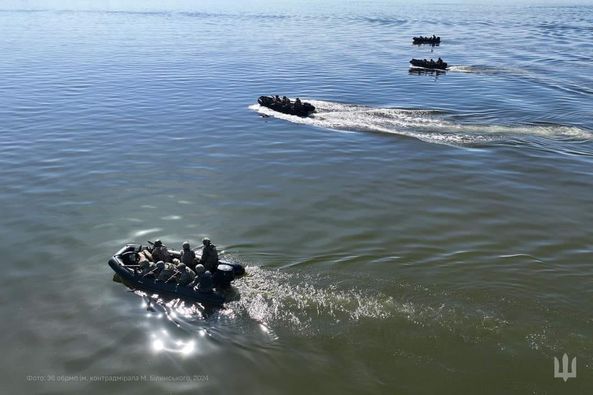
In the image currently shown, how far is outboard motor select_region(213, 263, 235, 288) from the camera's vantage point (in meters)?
19.1

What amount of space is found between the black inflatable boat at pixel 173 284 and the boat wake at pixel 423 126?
20.8 meters

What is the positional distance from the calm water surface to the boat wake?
0.80 feet

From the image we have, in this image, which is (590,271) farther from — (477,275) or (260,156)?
(260,156)

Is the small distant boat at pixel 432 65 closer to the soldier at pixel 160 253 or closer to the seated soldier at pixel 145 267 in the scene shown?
the soldier at pixel 160 253

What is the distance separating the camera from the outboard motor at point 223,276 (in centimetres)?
1906

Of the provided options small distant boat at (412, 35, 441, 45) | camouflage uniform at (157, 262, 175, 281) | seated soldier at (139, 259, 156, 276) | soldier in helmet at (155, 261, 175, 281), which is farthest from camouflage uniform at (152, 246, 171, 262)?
small distant boat at (412, 35, 441, 45)

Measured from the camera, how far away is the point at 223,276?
19.1 metres

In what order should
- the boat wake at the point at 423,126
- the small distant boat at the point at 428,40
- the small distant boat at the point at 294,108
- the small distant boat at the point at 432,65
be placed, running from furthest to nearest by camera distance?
the small distant boat at the point at 428,40
the small distant boat at the point at 432,65
the small distant boat at the point at 294,108
the boat wake at the point at 423,126

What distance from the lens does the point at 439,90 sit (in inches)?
1982

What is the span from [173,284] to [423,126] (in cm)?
2505

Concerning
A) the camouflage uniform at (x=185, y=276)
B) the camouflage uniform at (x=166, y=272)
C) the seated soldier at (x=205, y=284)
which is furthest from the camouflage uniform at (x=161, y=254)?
the seated soldier at (x=205, y=284)

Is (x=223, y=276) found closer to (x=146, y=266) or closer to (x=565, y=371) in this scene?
(x=146, y=266)

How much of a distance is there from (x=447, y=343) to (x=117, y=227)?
1548 centimetres

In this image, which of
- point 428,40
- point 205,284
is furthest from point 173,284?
point 428,40
